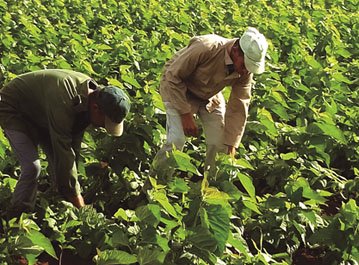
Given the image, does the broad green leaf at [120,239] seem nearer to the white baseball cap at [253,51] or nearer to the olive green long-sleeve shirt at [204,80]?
the olive green long-sleeve shirt at [204,80]

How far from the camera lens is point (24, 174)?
3797mm

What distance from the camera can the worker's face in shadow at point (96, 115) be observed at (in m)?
3.54

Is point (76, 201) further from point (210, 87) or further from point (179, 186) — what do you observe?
point (210, 87)

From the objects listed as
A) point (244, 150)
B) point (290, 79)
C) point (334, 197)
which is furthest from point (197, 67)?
point (290, 79)

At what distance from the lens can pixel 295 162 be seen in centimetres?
467

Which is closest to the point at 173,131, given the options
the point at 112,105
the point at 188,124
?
the point at 188,124

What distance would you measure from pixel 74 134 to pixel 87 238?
2.03ft

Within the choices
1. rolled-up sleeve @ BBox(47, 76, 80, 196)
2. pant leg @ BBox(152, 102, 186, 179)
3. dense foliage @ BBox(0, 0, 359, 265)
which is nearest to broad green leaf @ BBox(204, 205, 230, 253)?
dense foliage @ BBox(0, 0, 359, 265)

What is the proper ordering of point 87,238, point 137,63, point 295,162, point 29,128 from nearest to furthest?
point 87,238
point 29,128
point 295,162
point 137,63

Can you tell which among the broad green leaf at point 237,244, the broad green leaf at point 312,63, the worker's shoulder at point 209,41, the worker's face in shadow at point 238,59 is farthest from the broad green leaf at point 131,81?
the broad green leaf at point 312,63

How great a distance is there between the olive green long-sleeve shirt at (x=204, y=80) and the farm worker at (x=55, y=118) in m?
0.63

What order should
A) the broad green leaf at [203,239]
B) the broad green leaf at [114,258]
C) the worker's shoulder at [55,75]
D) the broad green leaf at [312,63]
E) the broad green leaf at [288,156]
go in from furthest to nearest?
the broad green leaf at [312,63]
the broad green leaf at [288,156]
the worker's shoulder at [55,75]
the broad green leaf at [203,239]
the broad green leaf at [114,258]

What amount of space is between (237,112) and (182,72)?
0.52 meters

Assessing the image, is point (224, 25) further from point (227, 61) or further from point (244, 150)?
point (227, 61)
